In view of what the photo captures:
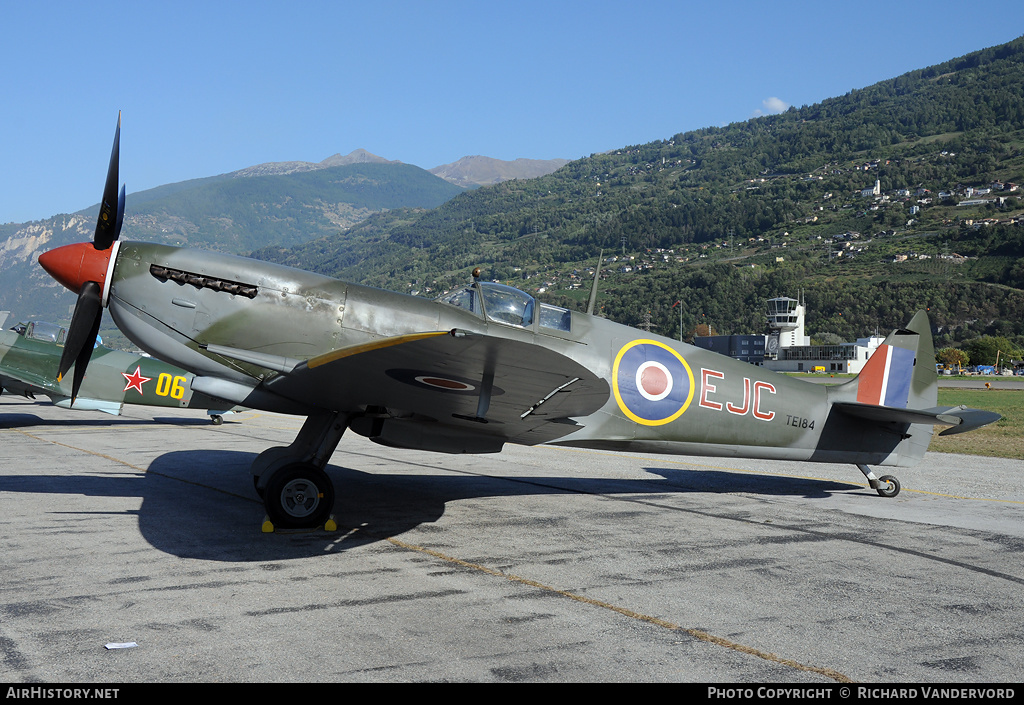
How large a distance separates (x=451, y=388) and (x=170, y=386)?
12875 mm

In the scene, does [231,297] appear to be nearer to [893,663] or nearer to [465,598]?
Result: [465,598]

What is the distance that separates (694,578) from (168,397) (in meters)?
14.3

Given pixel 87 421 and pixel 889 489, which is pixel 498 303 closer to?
pixel 889 489

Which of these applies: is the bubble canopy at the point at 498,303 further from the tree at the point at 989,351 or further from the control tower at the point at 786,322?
the control tower at the point at 786,322

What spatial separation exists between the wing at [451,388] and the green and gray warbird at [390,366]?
0.02 meters

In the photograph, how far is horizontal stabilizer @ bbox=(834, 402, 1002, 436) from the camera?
338 inches

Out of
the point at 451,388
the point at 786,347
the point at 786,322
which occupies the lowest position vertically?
the point at 451,388

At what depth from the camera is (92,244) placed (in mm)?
7184

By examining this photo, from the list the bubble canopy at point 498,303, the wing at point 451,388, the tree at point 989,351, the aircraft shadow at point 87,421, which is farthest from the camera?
the tree at point 989,351

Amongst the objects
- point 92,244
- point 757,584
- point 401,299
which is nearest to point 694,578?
point 757,584

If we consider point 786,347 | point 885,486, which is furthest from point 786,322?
point 885,486

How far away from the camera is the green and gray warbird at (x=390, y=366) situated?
5.93m

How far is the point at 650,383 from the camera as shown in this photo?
8.16 metres

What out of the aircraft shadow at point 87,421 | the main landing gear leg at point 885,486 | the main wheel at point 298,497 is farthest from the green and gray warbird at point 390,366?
the aircraft shadow at point 87,421
